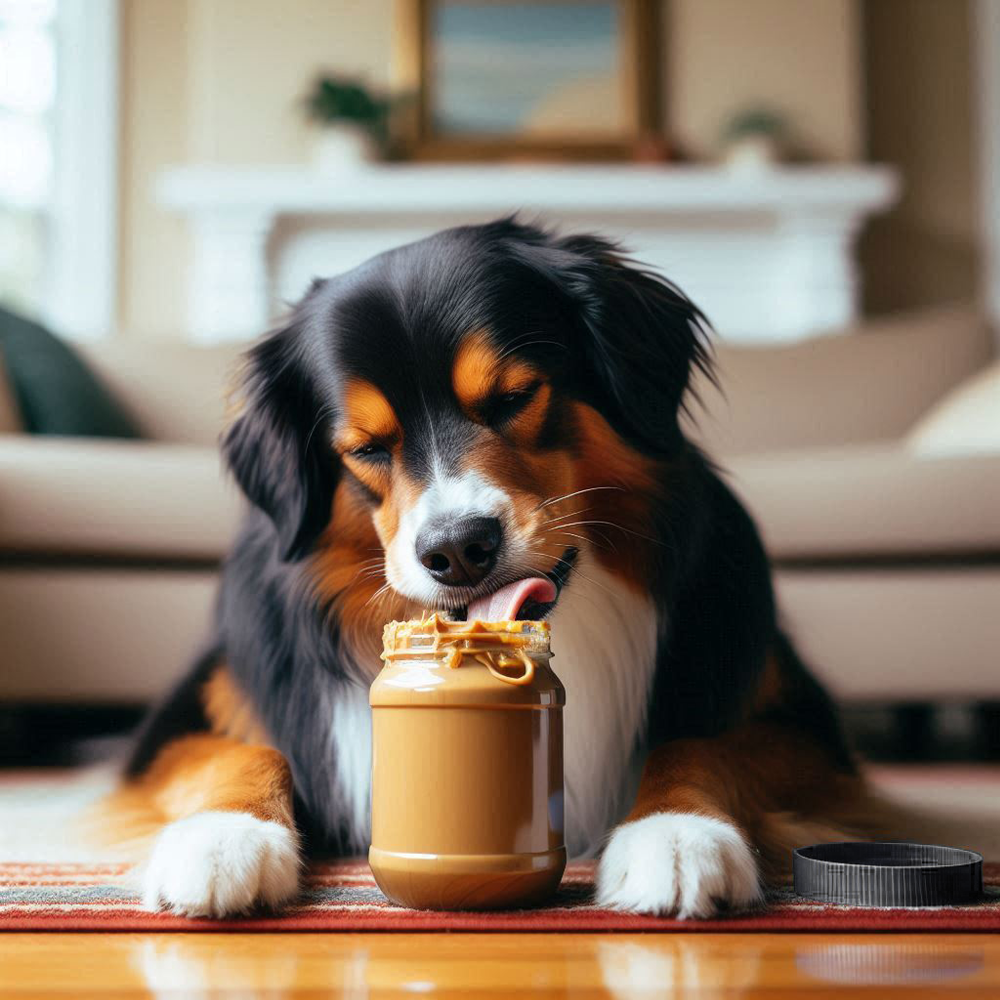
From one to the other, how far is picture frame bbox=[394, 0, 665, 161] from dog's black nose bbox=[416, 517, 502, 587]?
4782 millimetres

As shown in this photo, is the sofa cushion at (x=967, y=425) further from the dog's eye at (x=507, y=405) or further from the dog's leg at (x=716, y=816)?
the dog's eye at (x=507, y=405)

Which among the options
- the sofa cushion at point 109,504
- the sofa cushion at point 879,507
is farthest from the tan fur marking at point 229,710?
the sofa cushion at point 879,507

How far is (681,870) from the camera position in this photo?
3.46ft

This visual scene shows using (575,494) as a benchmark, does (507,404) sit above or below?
above

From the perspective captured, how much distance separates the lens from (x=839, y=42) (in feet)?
18.7

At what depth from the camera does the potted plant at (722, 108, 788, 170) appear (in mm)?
5555

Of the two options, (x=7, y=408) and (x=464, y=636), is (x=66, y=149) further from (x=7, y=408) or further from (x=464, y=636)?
(x=464, y=636)

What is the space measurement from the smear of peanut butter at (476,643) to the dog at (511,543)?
Answer: 0.16 metres

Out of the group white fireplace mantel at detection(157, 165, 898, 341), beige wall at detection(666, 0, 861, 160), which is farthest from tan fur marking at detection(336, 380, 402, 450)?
beige wall at detection(666, 0, 861, 160)

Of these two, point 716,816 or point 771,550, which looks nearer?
point 716,816

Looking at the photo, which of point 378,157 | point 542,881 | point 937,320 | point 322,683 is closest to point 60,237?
point 378,157

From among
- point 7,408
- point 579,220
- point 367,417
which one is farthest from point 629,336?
point 579,220

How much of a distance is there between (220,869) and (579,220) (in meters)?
4.94

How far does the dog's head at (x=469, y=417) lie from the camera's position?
50.6 inches
